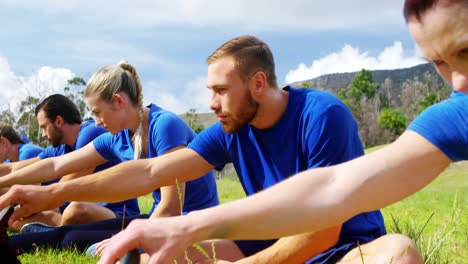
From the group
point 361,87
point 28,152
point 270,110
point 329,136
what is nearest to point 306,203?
point 329,136

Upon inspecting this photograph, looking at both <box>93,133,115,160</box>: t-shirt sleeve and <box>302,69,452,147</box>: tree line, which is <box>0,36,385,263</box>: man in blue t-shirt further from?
<box>302,69,452,147</box>: tree line

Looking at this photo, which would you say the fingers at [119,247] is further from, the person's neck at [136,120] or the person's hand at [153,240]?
the person's neck at [136,120]

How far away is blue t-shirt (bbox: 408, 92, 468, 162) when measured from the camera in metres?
1.73

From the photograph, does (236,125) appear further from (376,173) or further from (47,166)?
(47,166)

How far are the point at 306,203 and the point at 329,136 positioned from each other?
1460 millimetres

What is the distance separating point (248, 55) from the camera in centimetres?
340

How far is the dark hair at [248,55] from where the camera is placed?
3346 mm

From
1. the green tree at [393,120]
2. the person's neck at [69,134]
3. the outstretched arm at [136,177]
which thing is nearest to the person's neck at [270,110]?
the outstretched arm at [136,177]

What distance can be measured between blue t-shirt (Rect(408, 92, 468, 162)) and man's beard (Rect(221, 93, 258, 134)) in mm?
1495

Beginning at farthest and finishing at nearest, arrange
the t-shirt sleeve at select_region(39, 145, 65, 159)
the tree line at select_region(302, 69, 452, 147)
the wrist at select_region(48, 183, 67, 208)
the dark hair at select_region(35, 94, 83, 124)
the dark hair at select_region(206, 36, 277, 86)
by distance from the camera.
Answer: the tree line at select_region(302, 69, 452, 147)
the t-shirt sleeve at select_region(39, 145, 65, 159)
the dark hair at select_region(35, 94, 83, 124)
the dark hair at select_region(206, 36, 277, 86)
the wrist at select_region(48, 183, 67, 208)

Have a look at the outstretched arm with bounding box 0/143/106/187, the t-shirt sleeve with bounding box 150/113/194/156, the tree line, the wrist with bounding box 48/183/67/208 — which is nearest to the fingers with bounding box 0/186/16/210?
the wrist with bounding box 48/183/67/208

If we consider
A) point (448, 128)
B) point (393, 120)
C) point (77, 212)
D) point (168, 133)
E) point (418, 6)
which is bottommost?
point (393, 120)

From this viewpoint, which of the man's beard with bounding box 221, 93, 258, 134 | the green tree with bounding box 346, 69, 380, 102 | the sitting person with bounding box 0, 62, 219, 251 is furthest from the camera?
the green tree with bounding box 346, 69, 380, 102

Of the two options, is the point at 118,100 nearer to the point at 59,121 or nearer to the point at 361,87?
the point at 59,121
